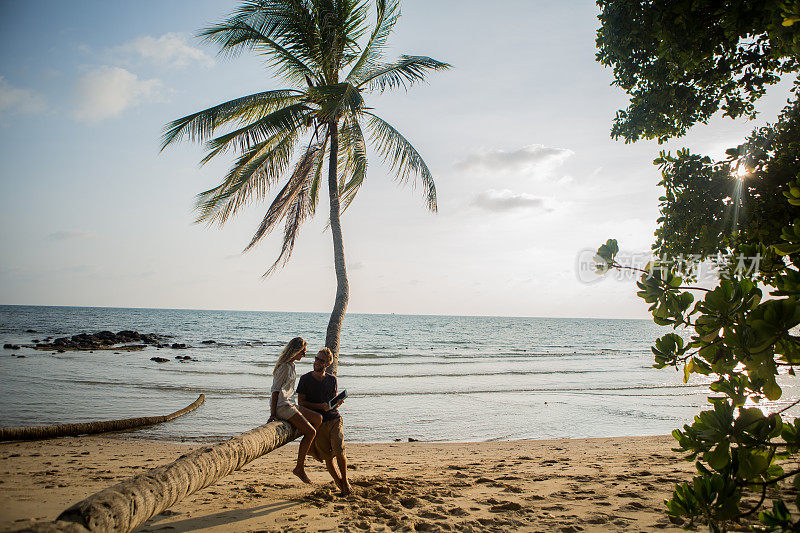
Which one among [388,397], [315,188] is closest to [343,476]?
[315,188]

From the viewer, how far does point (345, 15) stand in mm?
8227

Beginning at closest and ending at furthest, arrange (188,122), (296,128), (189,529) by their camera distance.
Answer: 1. (189,529)
2. (188,122)
3. (296,128)

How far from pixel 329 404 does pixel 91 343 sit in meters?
30.4

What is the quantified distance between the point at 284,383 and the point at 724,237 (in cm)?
473

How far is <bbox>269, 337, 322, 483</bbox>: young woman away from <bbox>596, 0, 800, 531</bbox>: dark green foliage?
3.54 m

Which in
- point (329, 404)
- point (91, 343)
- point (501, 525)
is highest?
point (329, 404)

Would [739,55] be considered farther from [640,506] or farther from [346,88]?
[346,88]

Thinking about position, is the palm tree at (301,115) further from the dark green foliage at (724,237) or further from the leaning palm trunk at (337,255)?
the dark green foliage at (724,237)

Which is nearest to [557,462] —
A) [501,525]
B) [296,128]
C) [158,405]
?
[501,525]

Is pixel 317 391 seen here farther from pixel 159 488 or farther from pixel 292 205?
pixel 292 205

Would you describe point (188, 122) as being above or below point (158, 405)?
above

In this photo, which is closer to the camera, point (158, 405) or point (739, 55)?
point (739, 55)

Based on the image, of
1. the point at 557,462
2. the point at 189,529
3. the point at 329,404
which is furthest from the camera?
the point at 557,462

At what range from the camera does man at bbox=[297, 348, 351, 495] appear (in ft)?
16.7
